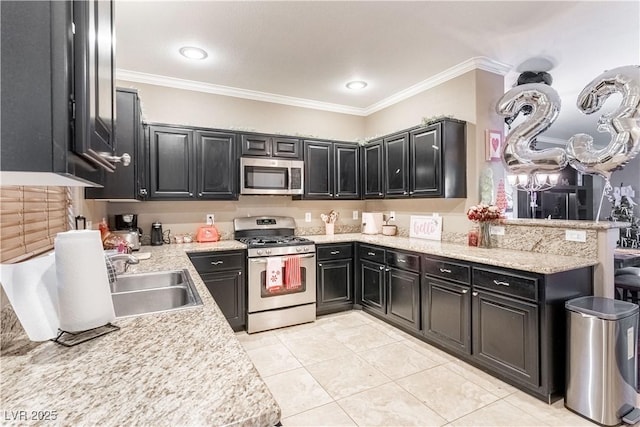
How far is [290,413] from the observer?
2166mm

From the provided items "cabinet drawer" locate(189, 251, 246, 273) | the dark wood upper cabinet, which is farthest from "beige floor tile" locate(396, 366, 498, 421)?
the dark wood upper cabinet

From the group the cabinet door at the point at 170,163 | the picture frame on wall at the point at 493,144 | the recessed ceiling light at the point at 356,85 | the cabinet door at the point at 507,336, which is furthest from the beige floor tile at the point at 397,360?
the recessed ceiling light at the point at 356,85

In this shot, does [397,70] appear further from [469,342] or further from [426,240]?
[469,342]

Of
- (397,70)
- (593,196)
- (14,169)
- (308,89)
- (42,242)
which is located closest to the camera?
(14,169)

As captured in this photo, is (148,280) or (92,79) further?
(148,280)

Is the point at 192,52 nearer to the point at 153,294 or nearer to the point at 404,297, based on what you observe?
the point at 153,294

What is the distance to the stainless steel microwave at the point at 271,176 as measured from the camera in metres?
3.84

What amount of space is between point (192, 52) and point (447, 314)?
11.4 ft

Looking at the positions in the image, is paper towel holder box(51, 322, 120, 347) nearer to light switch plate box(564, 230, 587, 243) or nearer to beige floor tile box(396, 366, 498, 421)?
beige floor tile box(396, 366, 498, 421)

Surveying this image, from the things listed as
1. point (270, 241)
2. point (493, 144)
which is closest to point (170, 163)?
point (270, 241)

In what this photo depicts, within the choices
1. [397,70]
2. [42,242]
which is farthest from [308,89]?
[42,242]

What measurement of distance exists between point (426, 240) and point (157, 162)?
10.4 feet

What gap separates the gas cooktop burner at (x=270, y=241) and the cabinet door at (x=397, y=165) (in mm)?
1238

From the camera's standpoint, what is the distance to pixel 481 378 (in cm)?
258
